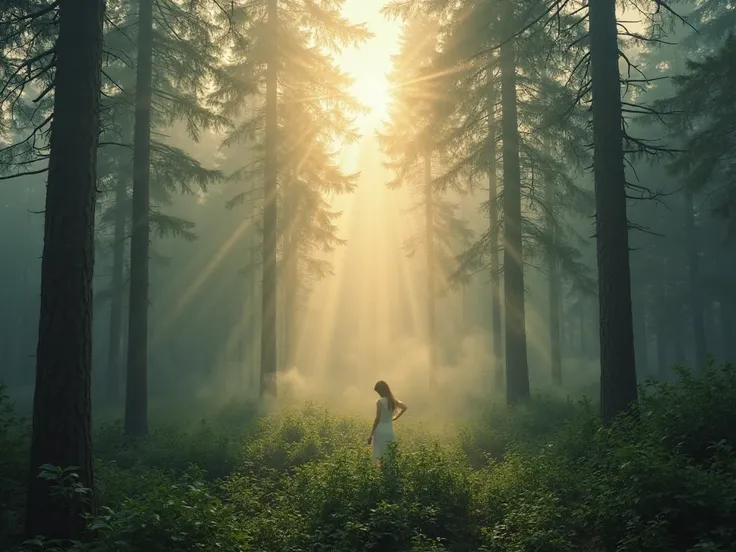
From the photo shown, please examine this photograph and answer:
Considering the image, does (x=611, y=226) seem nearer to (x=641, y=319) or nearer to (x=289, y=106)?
(x=289, y=106)

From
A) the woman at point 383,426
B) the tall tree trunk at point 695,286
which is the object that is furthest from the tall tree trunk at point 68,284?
the tall tree trunk at point 695,286

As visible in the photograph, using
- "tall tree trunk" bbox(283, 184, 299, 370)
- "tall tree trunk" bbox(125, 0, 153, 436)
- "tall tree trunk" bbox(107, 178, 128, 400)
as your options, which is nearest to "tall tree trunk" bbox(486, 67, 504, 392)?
"tall tree trunk" bbox(283, 184, 299, 370)

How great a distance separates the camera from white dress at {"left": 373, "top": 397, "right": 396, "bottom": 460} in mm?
10516

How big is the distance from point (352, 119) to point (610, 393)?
1429 cm

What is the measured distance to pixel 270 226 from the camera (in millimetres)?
19000

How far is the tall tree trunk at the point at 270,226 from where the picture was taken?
1855 centimetres

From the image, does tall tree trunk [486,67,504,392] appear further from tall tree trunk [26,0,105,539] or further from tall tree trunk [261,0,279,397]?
tall tree trunk [26,0,105,539]

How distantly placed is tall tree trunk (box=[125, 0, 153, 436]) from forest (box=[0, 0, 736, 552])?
7cm

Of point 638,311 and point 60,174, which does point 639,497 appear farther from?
point 638,311

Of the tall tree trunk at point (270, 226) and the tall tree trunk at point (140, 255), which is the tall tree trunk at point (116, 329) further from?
the tall tree trunk at point (140, 255)

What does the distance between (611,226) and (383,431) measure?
5427mm

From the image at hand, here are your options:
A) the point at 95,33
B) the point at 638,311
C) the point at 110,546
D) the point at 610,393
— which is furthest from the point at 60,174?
the point at 638,311

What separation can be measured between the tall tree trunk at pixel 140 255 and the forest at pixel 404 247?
0.07 metres

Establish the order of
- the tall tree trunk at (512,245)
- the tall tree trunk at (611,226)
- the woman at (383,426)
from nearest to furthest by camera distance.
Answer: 1. the tall tree trunk at (611,226)
2. the woman at (383,426)
3. the tall tree trunk at (512,245)
